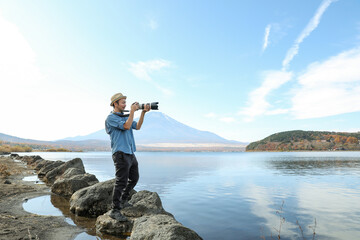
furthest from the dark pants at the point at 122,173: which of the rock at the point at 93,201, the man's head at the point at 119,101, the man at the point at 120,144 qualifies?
the rock at the point at 93,201

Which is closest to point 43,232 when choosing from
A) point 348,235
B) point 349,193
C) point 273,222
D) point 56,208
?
point 56,208

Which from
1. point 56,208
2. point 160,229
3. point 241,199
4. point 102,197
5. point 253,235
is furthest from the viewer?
point 241,199

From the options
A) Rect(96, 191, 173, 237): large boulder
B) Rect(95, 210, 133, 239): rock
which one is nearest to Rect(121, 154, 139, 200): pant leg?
Rect(96, 191, 173, 237): large boulder

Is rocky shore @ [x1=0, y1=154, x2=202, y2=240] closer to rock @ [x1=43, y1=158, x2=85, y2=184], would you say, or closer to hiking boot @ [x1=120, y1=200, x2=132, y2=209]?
hiking boot @ [x1=120, y1=200, x2=132, y2=209]

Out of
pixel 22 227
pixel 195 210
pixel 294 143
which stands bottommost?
→ pixel 195 210

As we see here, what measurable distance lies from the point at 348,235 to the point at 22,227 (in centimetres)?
839

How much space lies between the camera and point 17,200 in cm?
787

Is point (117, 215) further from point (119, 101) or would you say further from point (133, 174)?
point (119, 101)

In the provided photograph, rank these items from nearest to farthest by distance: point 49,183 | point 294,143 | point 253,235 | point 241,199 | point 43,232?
point 43,232 → point 253,235 → point 241,199 → point 49,183 → point 294,143

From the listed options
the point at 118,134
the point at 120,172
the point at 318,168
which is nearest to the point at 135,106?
the point at 118,134

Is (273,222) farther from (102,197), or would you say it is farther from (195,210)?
(102,197)

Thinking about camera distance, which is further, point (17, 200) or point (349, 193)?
point (349, 193)

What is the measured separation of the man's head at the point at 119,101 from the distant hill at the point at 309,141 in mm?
169833

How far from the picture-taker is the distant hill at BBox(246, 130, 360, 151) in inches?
5807
